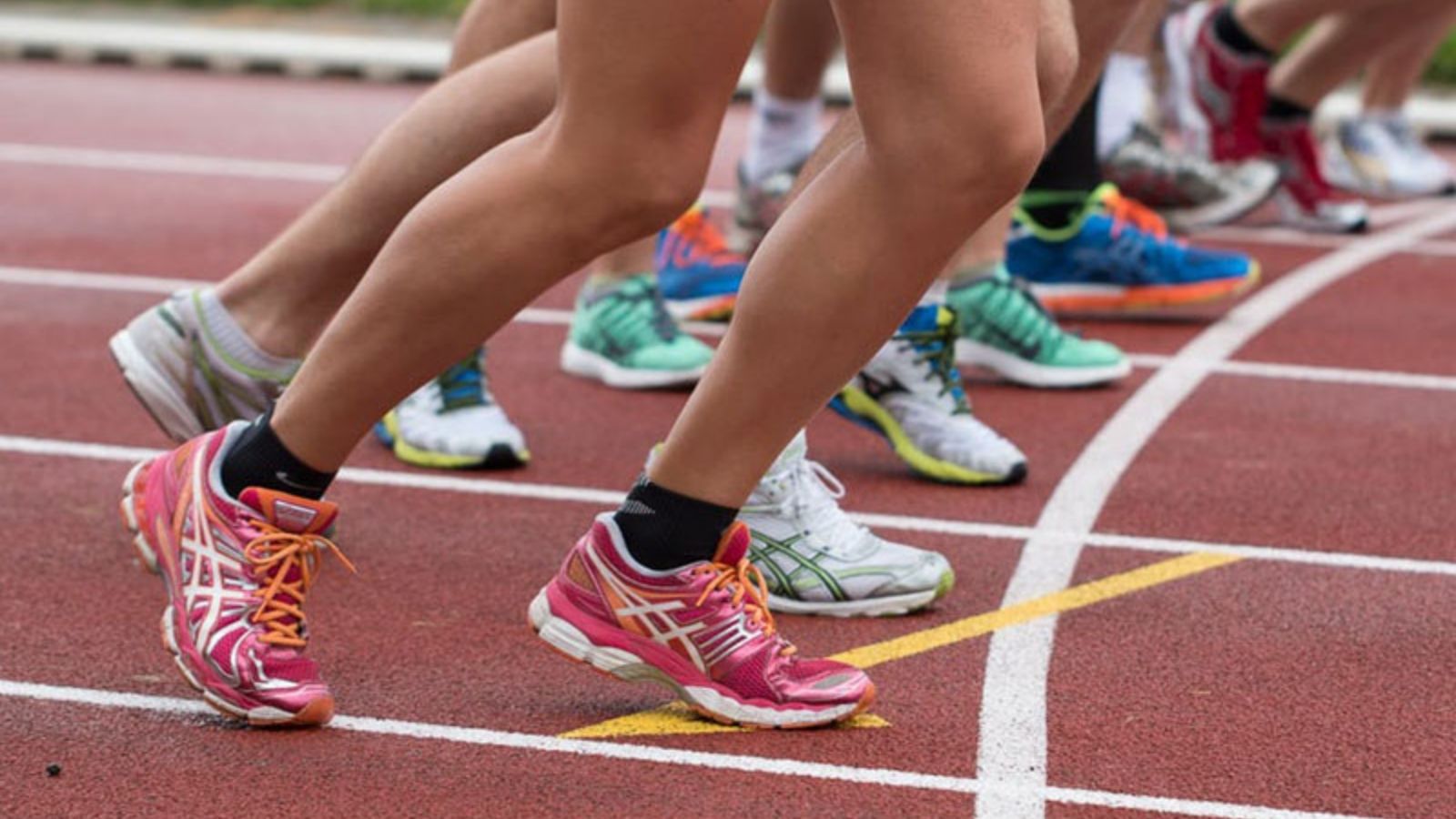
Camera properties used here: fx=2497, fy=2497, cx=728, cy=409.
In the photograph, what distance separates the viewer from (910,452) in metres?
4.29

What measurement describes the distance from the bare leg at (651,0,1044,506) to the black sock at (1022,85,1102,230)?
9.60 feet

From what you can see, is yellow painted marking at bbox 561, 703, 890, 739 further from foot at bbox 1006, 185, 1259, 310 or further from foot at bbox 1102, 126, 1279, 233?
foot at bbox 1102, 126, 1279, 233

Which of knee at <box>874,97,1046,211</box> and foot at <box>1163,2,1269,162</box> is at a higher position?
knee at <box>874,97,1046,211</box>

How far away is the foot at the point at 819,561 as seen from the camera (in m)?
3.46

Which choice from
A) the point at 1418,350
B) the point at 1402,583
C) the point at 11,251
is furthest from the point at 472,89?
the point at 11,251

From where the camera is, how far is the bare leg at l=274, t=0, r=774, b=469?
255 centimetres

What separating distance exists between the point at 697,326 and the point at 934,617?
2.42m

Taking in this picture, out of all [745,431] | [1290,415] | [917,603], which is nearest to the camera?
[745,431]

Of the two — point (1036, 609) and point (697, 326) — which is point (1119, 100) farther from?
point (1036, 609)

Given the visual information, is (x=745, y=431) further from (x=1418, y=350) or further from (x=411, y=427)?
(x=1418, y=350)

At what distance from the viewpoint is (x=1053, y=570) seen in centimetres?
375

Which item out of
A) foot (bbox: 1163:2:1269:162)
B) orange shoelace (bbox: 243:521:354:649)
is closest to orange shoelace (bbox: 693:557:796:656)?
orange shoelace (bbox: 243:521:354:649)

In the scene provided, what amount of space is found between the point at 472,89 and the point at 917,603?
3.28ft

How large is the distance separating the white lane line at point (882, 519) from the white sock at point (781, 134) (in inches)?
86.3
